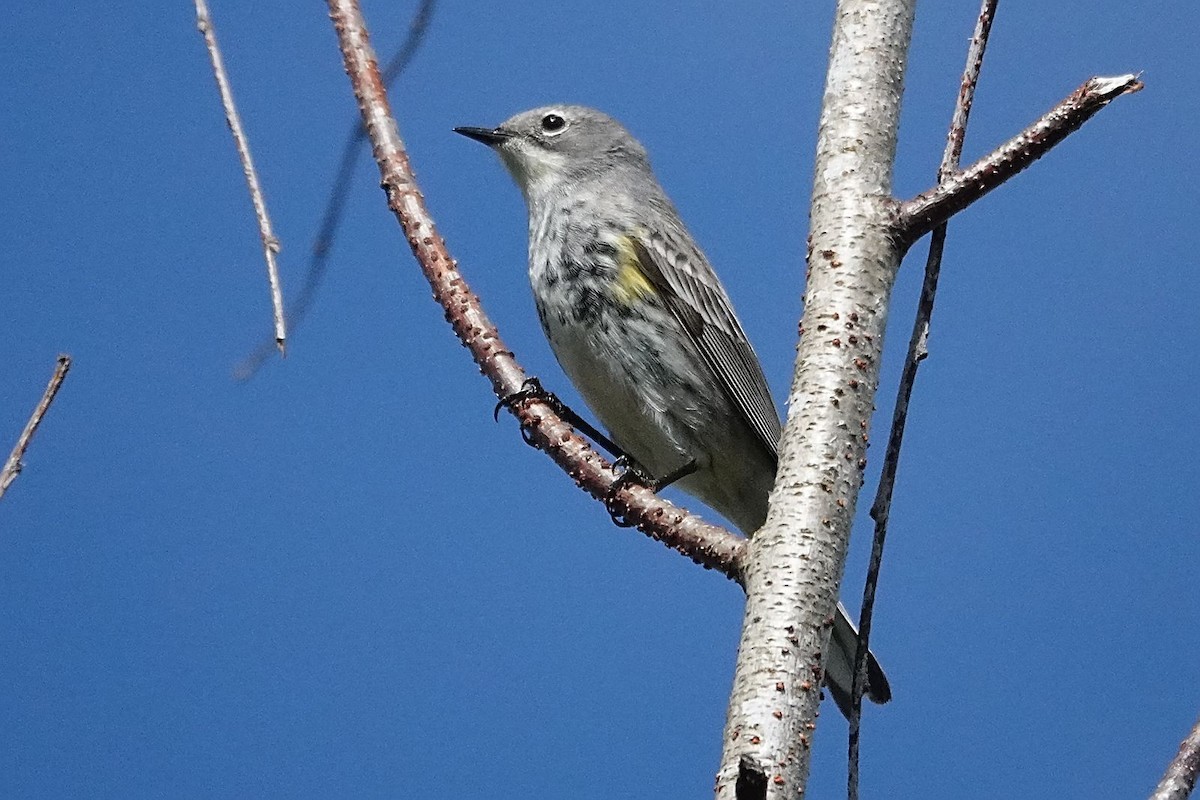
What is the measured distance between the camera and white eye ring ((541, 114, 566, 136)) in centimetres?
624

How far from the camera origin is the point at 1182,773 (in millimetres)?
1822

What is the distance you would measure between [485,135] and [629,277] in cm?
153

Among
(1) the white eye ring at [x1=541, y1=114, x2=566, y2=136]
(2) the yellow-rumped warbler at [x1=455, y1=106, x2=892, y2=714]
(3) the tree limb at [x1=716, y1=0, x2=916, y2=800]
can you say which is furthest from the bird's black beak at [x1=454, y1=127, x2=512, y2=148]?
(3) the tree limb at [x1=716, y1=0, x2=916, y2=800]

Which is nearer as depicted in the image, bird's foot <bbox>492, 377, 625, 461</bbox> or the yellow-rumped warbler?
bird's foot <bbox>492, 377, 625, 461</bbox>

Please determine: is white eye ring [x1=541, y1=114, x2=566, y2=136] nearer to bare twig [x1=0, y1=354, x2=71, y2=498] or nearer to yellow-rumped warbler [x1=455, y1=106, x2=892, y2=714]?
yellow-rumped warbler [x1=455, y1=106, x2=892, y2=714]

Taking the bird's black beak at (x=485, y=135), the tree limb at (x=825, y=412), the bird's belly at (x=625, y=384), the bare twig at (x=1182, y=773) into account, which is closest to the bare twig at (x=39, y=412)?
the tree limb at (x=825, y=412)

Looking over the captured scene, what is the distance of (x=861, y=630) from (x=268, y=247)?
1.36 meters

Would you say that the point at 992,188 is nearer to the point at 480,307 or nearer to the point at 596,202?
the point at 480,307

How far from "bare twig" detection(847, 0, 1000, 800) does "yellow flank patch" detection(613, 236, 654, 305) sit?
2518 mm

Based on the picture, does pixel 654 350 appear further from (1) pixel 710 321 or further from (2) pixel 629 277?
(1) pixel 710 321

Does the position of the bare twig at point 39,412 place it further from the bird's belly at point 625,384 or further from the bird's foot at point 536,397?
the bird's belly at point 625,384

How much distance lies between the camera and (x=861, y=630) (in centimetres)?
218

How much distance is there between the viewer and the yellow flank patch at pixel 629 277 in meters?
4.88

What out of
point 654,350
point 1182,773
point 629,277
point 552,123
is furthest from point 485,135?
point 1182,773
